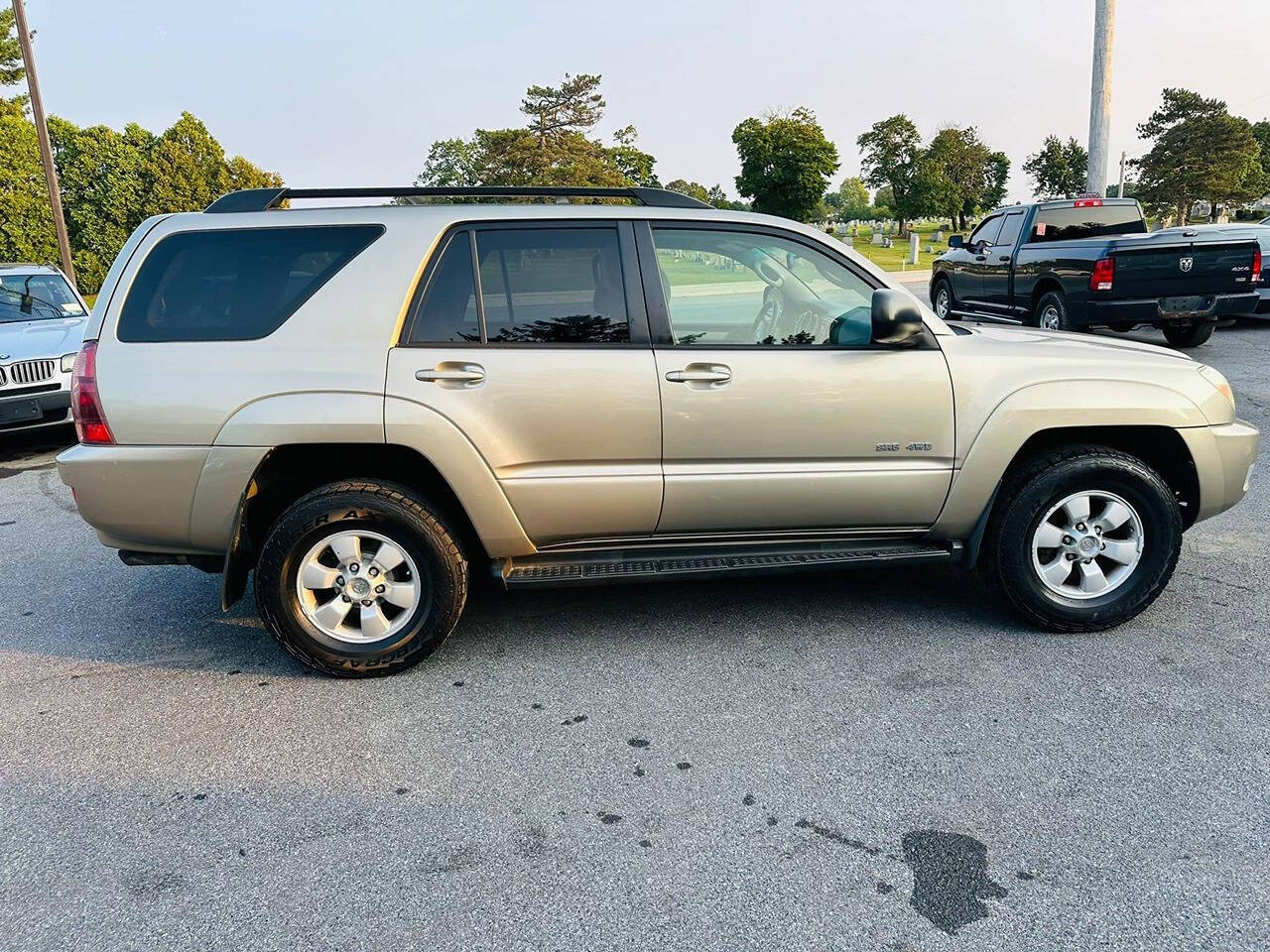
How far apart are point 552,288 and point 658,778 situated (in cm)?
193

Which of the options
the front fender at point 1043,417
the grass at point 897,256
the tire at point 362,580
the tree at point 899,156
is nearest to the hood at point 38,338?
the tire at point 362,580

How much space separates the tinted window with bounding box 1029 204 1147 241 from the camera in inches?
465

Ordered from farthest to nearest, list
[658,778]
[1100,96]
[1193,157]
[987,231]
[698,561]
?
[1193,157]
[1100,96]
[987,231]
[698,561]
[658,778]

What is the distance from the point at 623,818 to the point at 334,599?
1566 mm

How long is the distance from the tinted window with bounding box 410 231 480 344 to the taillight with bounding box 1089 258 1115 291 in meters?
8.43

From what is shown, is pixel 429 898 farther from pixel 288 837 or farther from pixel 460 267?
pixel 460 267

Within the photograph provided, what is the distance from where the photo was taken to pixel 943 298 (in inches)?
579

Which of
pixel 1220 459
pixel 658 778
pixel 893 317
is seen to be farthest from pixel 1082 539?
pixel 658 778

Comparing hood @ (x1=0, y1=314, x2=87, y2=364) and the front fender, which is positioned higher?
hood @ (x1=0, y1=314, x2=87, y2=364)

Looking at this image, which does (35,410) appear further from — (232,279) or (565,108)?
(565,108)

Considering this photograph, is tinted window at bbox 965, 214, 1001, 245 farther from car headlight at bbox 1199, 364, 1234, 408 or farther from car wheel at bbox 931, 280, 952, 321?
car headlight at bbox 1199, 364, 1234, 408

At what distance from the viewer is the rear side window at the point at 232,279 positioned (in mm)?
3576

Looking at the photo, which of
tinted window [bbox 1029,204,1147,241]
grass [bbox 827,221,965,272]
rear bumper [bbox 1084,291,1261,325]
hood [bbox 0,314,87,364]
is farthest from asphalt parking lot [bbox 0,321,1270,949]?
grass [bbox 827,221,965,272]

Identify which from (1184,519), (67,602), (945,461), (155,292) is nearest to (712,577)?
(945,461)
